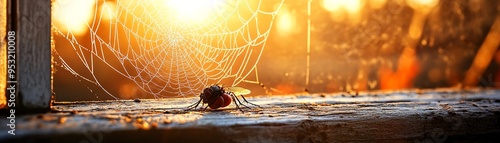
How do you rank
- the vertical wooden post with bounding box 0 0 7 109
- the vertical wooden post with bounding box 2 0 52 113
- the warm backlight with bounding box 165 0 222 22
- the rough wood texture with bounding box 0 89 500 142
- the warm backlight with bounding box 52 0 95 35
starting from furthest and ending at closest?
the warm backlight with bounding box 165 0 222 22
the warm backlight with bounding box 52 0 95 35
the vertical wooden post with bounding box 0 0 7 109
the vertical wooden post with bounding box 2 0 52 113
the rough wood texture with bounding box 0 89 500 142

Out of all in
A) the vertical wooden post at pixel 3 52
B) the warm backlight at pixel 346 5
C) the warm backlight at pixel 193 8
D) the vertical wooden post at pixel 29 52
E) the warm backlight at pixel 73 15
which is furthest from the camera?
the warm backlight at pixel 346 5

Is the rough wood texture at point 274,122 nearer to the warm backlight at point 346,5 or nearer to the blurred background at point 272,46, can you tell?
the blurred background at point 272,46

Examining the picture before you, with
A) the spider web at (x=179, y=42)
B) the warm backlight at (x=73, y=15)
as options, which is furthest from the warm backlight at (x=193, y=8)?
the warm backlight at (x=73, y=15)

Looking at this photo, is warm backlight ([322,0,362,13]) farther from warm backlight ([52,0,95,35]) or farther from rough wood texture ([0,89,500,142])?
warm backlight ([52,0,95,35])

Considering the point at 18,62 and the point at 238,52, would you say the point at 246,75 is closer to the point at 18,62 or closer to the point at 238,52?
the point at 238,52

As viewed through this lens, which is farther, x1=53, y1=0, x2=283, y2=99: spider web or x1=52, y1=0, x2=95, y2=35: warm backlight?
x1=53, y1=0, x2=283, y2=99: spider web

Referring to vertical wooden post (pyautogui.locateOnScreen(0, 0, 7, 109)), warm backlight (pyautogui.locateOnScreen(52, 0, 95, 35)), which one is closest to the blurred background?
warm backlight (pyautogui.locateOnScreen(52, 0, 95, 35))

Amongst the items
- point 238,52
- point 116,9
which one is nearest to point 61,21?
point 116,9
